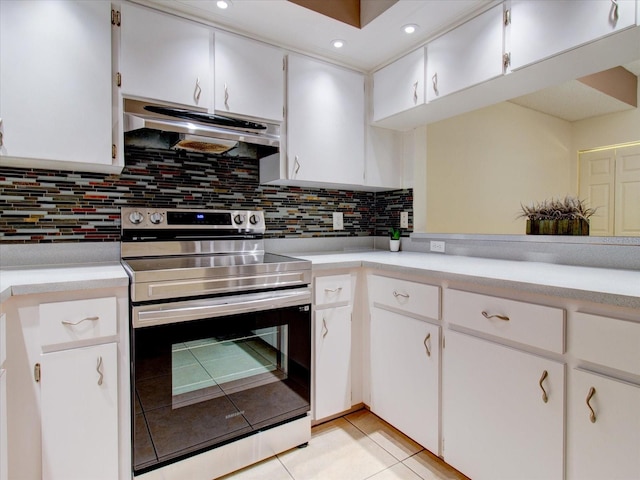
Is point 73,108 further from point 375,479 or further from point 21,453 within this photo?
point 375,479

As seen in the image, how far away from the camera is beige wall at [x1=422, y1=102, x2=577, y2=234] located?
2219mm

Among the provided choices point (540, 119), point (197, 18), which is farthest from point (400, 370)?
point (197, 18)

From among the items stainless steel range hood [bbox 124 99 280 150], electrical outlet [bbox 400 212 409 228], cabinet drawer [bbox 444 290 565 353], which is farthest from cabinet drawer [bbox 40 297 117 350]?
electrical outlet [bbox 400 212 409 228]

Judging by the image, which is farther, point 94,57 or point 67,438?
point 94,57

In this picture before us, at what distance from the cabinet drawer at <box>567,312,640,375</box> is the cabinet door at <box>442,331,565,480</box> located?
112mm

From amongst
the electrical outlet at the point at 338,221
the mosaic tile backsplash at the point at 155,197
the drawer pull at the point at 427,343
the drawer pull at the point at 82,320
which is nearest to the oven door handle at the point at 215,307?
the drawer pull at the point at 82,320

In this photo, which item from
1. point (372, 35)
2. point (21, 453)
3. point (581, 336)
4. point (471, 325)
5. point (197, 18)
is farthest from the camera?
point (372, 35)

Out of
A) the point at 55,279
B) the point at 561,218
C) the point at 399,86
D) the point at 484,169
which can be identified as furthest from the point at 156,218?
the point at 484,169

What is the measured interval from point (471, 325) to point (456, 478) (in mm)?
703

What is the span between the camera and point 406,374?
170cm

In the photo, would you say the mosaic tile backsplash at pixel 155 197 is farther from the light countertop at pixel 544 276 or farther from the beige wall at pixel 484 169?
the light countertop at pixel 544 276

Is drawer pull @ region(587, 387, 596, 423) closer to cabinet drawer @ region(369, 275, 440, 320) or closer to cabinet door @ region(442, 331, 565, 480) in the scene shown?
cabinet door @ region(442, 331, 565, 480)

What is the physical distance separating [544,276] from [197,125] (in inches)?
65.1

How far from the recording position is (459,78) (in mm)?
1751
